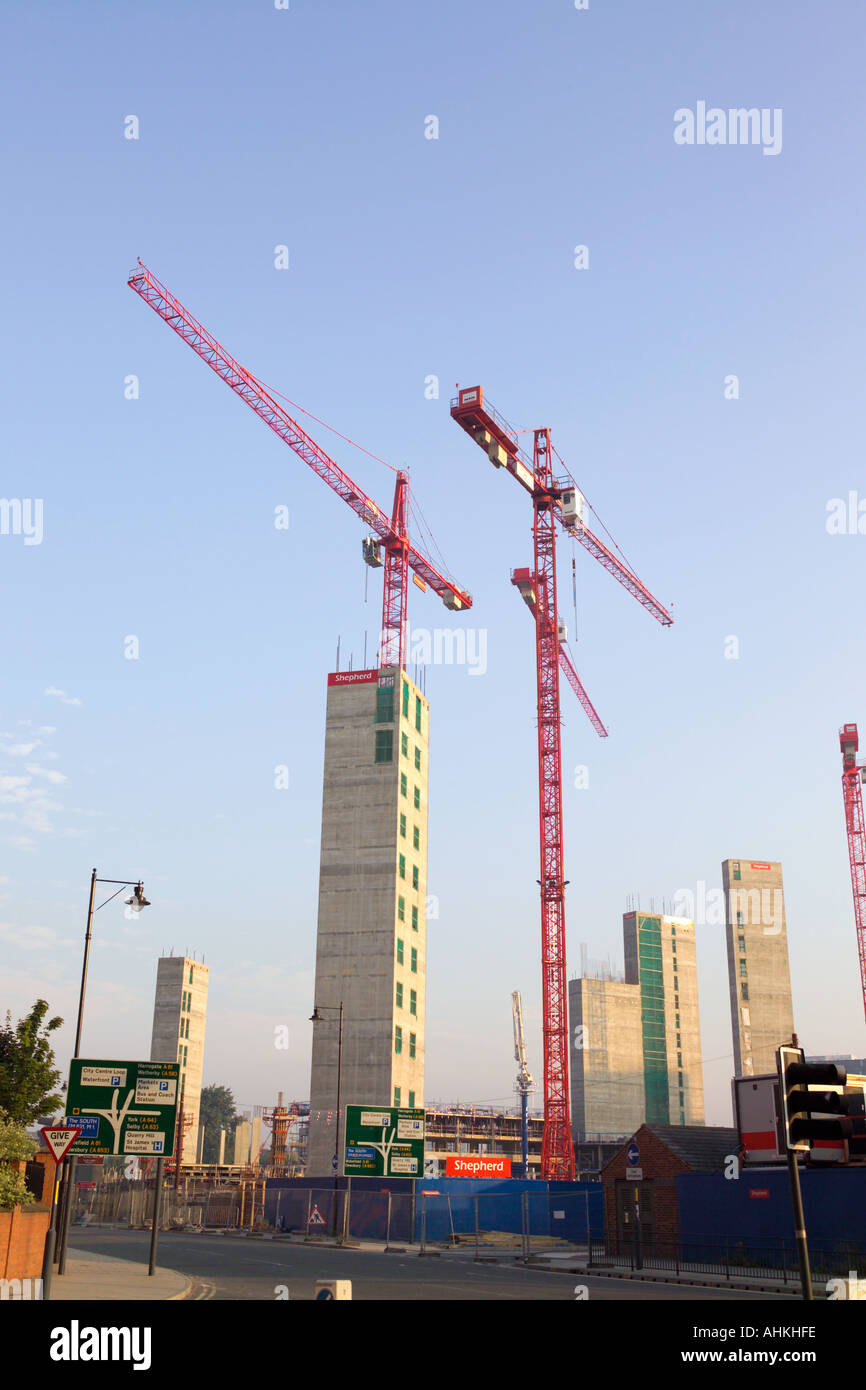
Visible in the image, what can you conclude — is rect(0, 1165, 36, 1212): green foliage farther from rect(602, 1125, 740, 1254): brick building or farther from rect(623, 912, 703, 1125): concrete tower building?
rect(623, 912, 703, 1125): concrete tower building

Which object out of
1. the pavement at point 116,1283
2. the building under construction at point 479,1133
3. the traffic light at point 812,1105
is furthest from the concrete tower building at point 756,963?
the traffic light at point 812,1105

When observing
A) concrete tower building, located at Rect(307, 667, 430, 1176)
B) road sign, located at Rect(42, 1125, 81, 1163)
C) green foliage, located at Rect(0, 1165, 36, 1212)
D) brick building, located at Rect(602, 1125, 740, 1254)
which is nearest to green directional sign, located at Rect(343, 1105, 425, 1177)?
brick building, located at Rect(602, 1125, 740, 1254)

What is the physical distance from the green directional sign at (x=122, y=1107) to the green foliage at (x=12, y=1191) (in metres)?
6.56

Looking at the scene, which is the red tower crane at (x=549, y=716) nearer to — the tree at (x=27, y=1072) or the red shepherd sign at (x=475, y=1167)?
the red shepherd sign at (x=475, y=1167)

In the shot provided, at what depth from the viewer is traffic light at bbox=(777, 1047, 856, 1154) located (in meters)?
12.0

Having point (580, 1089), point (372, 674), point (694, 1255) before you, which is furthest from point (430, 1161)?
point (580, 1089)

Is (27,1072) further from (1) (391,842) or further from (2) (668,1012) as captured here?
(2) (668,1012)

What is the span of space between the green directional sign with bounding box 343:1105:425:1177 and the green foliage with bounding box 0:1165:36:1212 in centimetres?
2695

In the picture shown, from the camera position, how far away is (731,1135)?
168 ft

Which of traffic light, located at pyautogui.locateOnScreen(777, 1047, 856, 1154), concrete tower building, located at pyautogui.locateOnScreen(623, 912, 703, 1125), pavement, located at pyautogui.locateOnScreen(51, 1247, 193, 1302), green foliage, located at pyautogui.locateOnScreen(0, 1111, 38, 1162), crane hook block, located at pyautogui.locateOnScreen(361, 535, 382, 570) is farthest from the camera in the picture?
concrete tower building, located at pyautogui.locateOnScreen(623, 912, 703, 1125)

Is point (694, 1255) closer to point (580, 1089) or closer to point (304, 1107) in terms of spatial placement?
point (580, 1089)

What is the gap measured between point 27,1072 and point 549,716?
256ft

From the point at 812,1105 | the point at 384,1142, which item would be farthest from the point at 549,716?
the point at 812,1105
